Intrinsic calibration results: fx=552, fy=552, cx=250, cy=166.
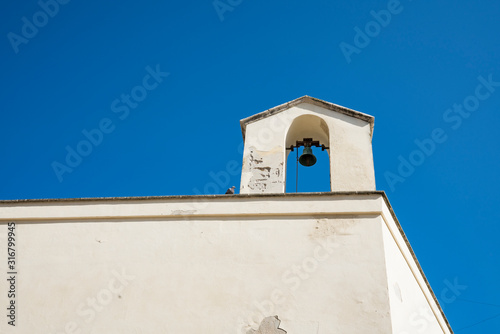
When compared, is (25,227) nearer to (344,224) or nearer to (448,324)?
(344,224)

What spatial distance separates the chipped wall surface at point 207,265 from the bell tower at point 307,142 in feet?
1.49

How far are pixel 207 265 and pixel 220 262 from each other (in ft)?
0.42

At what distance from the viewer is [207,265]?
211 inches

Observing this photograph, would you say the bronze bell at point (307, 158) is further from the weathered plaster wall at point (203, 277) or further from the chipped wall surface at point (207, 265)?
the weathered plaster wall at point (203, 277)

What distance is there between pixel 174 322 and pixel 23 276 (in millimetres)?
A: 1680

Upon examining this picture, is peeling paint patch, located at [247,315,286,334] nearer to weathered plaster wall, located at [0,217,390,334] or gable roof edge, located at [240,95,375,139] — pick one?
weathered plaster wall, located at [0,217,390,334]

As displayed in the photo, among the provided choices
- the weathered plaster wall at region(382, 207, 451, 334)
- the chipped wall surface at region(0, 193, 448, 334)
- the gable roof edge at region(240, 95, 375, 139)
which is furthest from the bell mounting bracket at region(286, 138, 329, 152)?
the weathered plaster wall at region(382, 207, 451, 334)

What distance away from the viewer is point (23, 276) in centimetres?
556

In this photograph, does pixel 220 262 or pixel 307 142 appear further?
pixel 307 142

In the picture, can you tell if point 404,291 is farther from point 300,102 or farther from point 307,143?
point 300,102

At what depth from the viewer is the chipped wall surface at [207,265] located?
506 centimetres

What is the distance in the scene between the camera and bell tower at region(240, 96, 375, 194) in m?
6.04

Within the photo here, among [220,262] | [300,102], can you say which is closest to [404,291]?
[220,262]

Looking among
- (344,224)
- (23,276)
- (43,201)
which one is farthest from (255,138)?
(23,276)
